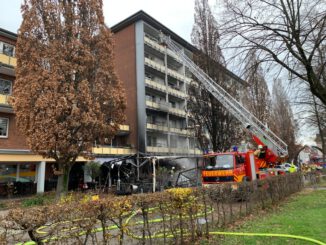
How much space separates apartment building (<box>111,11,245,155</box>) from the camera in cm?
3781

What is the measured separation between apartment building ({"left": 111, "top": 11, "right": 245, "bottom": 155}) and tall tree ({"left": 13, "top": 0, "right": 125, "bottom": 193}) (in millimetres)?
18485

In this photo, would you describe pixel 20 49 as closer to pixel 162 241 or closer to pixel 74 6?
pixel 74 6

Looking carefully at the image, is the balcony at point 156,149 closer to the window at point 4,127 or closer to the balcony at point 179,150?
the balcony at point 179,150

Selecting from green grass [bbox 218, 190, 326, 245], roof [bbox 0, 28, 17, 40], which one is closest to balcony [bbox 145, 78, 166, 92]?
roof [bbox 0, 28, 17, 40]

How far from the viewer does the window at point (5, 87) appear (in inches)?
901

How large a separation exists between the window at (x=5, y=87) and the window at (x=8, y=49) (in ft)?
7.45

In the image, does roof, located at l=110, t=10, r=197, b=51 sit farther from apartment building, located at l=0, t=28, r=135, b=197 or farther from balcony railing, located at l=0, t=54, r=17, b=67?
balcony railing, located at l=0, t=54, r=17, b=67

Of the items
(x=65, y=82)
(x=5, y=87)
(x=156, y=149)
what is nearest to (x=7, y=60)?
(x=5, y=87)

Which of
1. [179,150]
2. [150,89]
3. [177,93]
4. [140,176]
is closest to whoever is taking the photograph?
[140,176]

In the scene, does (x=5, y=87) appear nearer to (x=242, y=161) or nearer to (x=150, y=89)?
(x=242, y=161)

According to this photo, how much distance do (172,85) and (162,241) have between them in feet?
133

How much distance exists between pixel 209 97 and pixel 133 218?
73.1 feet

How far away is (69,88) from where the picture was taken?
1683 centimetres

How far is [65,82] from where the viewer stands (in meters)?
17.0
